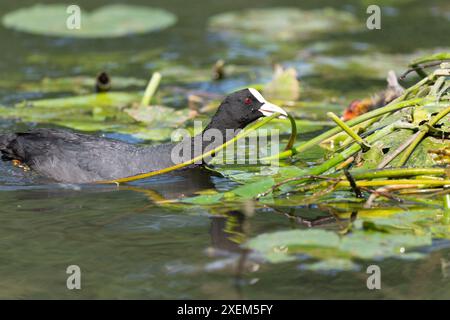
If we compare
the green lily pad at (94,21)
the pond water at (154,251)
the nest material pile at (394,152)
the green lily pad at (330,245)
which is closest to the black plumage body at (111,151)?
the pond water at (154,251)

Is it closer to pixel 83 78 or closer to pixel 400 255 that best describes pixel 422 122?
pixel 400 255

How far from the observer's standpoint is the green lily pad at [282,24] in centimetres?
1206

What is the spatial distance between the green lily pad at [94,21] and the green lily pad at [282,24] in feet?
2.77

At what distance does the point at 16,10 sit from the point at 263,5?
3.86 m

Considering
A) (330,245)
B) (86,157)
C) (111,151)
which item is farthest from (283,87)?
(330,245)

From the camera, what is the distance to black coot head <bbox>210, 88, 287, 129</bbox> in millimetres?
6523

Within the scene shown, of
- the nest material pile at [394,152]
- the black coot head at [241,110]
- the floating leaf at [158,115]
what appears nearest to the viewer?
the nest material pile at [394,152]

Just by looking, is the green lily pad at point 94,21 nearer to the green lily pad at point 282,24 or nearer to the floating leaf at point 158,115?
the green lily pad at point 282,24

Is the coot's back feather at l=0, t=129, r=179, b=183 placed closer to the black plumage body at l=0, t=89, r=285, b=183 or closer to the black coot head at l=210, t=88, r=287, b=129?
the black plumage body at l=0, t=89, r=285, b=183

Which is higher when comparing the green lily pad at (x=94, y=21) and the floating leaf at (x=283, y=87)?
the green lily pad at (x=94, y=21)

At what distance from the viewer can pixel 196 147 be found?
21.2 feet

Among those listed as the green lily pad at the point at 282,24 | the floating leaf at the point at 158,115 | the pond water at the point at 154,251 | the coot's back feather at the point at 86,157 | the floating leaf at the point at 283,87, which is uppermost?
the green lily pad at the point at 282,24
